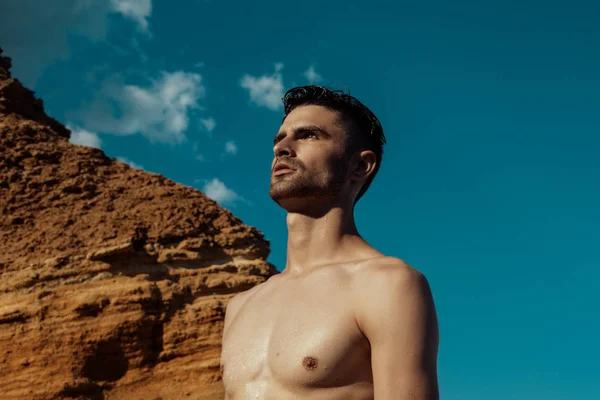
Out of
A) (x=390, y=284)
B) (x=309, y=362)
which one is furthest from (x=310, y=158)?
(x=309, y=362)

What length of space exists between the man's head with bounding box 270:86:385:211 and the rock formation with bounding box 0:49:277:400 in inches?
322

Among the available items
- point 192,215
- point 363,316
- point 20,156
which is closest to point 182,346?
point 192,215

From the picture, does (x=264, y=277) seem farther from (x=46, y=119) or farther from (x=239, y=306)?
(x=239, y=306)

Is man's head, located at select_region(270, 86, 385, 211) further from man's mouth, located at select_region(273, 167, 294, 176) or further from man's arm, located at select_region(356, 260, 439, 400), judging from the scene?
man's arm, located at select_region(356, 260, 439, 400)

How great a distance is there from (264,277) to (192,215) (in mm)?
1799

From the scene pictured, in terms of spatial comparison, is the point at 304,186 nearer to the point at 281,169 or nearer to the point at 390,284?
the point at 281,169

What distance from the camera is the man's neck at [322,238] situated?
11.0ft

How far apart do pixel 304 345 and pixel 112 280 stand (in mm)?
9358

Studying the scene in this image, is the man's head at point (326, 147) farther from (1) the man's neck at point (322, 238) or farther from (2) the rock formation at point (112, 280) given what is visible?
(2) the rock formation at point (112, 280)

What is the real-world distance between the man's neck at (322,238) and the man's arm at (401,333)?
48 centimetres

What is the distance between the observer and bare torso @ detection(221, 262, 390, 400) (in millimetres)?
2805

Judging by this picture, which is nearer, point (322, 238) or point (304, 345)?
point (304, 345)

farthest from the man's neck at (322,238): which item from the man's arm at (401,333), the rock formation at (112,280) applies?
the rock formation at (112,280)

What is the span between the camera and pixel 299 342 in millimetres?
2914
